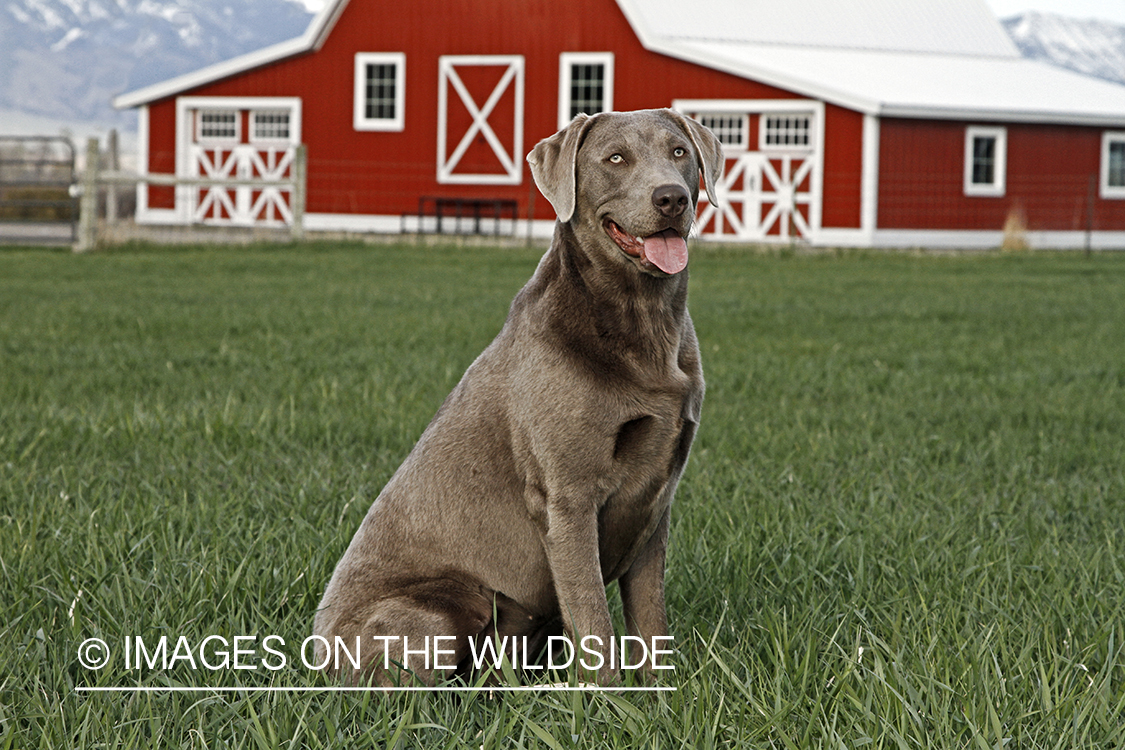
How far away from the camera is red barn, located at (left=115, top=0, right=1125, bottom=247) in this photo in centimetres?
2666

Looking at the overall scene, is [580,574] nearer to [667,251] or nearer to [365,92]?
[667,251]

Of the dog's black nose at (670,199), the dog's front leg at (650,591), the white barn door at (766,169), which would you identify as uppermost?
the white barn door at (766,169)

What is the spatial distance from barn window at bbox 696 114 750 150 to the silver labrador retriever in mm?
25286

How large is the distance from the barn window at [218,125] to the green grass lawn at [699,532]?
68.6ft

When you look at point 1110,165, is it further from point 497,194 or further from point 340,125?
point 340,125

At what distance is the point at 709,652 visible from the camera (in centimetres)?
278

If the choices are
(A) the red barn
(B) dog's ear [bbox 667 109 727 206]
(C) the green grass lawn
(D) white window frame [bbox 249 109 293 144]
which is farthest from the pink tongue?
(D) white window frame [bbox 249 109 293 144]

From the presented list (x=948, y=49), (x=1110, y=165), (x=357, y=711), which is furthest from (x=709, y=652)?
(x=948, y=49)

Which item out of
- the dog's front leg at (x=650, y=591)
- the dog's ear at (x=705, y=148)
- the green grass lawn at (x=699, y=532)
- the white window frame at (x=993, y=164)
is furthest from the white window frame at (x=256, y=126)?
the dog's front leg at (x=650, y=591)

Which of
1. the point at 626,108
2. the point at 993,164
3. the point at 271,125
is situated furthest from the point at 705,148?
the point at 271,125

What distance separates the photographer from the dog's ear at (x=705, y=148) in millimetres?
2893

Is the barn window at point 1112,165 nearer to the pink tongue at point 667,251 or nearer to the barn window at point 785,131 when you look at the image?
the barn window at point 785,131

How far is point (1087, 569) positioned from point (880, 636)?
2.90ft

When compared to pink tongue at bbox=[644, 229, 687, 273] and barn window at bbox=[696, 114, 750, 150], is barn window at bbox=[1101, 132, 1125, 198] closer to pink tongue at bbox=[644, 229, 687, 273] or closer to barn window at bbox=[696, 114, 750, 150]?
barn window at bbox=[696, 114, 750, 150]
